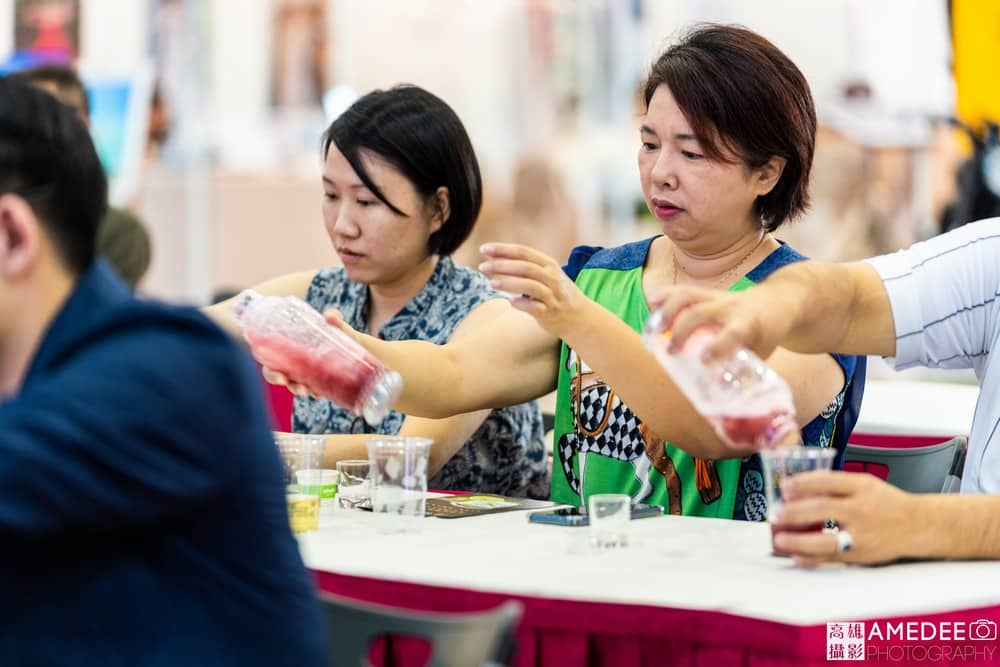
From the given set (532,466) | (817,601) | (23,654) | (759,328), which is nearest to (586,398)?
(532,466)

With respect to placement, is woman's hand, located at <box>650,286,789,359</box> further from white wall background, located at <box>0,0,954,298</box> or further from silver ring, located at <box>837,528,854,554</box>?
white wall background, located at <box>0,0,954,298</box>

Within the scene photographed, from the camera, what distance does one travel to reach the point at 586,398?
2.76 m

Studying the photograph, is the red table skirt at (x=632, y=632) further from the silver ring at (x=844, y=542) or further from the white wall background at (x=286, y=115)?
the white wall background at (x=286, y=115)

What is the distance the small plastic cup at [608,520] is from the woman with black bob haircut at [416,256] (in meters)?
0.84

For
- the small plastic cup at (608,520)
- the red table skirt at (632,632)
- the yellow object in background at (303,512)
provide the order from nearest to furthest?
the red table skirt at (632,632) < the small plastic cup at (608,520) < the yellow object in background at (303,512)

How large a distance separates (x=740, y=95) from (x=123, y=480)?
169 centimetres

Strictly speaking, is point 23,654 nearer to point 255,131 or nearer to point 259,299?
point 259,299

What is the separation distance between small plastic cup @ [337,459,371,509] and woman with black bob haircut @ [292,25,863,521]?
0.19 metres

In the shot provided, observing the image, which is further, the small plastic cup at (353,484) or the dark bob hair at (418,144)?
the dark bob hair at (418,144)

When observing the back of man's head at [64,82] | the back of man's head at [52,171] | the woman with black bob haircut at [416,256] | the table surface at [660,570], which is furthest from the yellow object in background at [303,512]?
the back of man's head at [64,82]

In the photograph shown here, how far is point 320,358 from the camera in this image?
225cm

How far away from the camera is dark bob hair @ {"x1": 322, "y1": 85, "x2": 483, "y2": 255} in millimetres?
2959

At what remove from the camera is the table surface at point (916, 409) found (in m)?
3.41

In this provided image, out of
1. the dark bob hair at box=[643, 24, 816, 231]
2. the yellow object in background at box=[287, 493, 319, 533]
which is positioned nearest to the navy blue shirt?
the yellow object in background at box=[287, 493, 319, 533]
